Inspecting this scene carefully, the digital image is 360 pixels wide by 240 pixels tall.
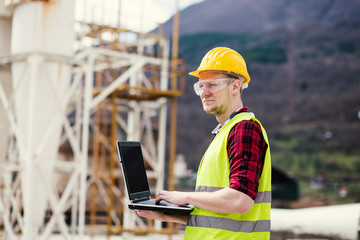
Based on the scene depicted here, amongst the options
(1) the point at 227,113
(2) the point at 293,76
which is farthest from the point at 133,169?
(2) the point at 293,76

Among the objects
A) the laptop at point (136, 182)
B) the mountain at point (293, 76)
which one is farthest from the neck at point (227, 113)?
the mountain at point (293, 76)

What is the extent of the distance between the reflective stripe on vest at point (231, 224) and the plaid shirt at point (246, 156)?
0.67ft

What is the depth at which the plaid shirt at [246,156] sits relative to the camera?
2.21 meters

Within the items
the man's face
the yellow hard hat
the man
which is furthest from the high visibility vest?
the yellow hard hat

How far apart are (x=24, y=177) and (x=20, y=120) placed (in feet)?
3.26

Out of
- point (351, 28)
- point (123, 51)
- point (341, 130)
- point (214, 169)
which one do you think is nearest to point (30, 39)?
point (123, 51)

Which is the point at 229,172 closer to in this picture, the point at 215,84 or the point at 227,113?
the point at 227,113

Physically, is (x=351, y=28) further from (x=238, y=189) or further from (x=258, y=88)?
(x=238, y=189)

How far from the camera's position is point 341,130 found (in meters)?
83.5

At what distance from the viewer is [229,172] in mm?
2359

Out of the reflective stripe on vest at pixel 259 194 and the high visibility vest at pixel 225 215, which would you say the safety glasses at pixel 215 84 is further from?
the reflective stripe on vest at pixel 259 194

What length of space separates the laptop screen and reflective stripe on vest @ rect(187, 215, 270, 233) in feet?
1.27

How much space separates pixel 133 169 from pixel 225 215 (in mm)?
586

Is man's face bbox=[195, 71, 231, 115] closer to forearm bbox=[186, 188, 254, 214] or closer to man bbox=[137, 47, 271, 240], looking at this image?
man bbox=[137, 47, 271, 240]
